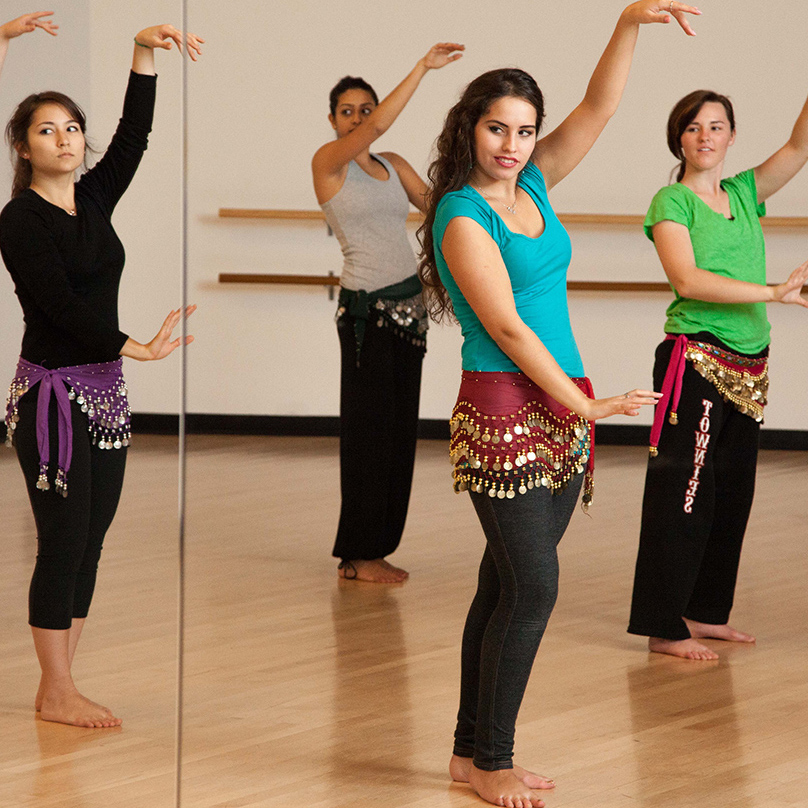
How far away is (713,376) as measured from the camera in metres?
2.72

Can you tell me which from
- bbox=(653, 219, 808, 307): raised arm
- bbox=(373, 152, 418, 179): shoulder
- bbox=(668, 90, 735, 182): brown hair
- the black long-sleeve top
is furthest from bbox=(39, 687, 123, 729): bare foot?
bbox=(373, 152, 418, 179): shoulder

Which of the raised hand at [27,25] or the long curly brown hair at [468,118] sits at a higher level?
the raised hand at [27,25]

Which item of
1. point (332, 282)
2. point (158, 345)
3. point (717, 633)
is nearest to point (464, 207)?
point (158, 345)

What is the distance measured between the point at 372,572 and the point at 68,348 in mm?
1698

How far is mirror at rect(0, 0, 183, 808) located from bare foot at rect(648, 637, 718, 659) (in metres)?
1.24

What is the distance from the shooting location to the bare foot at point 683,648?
275cm

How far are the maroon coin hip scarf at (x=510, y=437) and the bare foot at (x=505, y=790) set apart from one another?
0.44 m

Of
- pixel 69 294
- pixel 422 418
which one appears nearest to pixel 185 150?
pixel 69 294

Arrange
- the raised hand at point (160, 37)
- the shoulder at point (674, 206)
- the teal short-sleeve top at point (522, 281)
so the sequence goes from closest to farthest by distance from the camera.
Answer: the raised hand at point (160, 37) → the teal short-sleeve top at point (522, 281) → the shoulder at point (674, 206)

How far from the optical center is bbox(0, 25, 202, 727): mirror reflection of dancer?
1751 mm

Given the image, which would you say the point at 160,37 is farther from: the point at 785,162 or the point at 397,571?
the point at 397,571

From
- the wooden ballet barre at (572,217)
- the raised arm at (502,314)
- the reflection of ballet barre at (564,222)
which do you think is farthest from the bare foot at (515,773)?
the reflection of ballet barre at (564,222)

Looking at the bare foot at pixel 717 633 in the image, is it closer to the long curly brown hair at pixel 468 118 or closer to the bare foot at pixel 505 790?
the bare foot at pixel 505 790

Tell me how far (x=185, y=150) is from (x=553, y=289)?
0.65 m
